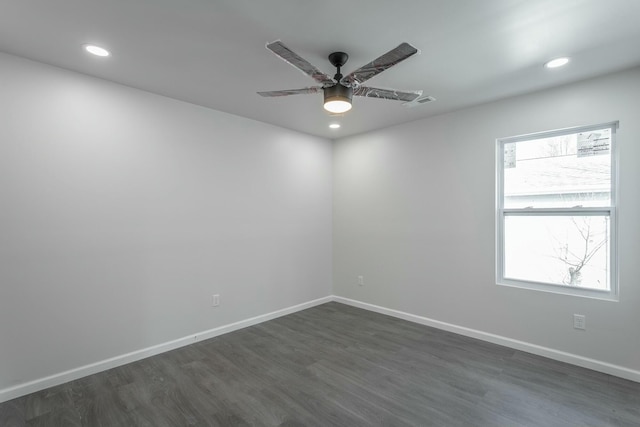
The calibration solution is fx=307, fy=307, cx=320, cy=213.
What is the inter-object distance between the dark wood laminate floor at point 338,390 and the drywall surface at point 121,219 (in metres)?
0.42

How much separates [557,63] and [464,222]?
1.74m

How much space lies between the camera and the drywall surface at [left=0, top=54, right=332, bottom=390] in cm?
244

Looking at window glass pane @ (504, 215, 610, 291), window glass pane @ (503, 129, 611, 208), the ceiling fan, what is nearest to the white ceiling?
the ceiling fan

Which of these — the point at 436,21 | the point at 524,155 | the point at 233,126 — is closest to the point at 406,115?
the point at 524,155

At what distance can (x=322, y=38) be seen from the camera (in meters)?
2.11

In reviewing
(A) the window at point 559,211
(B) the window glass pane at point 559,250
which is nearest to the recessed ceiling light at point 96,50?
(A) the window at point 559,211

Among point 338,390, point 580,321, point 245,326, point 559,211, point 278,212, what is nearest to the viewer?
point 338,390

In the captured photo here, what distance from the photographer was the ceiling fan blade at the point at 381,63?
1696 mm

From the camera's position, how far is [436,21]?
1.95 m

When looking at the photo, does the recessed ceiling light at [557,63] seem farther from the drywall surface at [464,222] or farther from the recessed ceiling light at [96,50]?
the recessed ceiling light at [96,50]

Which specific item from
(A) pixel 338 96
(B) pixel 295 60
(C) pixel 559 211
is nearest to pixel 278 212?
(A) pixel 338 96

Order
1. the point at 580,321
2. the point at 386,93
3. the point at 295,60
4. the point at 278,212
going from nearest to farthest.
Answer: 1. the point at 295,60
2. the point at 386,93
3. the point at 580,321
4. the point at 278,212

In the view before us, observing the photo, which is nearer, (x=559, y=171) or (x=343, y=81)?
(x=343, y=81)

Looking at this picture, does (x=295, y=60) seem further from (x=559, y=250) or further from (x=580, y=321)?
(x=580, y=321)
